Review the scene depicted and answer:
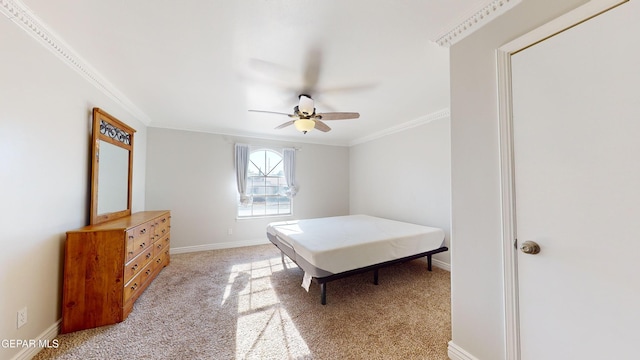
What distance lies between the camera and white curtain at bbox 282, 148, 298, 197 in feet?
16.3

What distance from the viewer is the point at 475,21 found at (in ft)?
4.78

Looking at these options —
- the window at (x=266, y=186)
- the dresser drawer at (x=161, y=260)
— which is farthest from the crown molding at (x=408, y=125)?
the dresser drawer at (x=161, y=260)

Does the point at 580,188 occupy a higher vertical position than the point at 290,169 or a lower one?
lower

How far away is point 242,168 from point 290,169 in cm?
103

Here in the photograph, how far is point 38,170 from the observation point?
1.64 m

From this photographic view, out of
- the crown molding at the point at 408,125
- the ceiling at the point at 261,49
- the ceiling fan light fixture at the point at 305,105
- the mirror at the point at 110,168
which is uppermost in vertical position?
the ceiling at the point at 261,49

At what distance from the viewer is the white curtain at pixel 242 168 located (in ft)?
14.7

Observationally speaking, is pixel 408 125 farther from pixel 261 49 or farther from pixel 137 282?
pixel 137 282

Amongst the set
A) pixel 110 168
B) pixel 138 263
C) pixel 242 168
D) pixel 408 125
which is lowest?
pixel 138 263

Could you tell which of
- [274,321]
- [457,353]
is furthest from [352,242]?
[457,353]

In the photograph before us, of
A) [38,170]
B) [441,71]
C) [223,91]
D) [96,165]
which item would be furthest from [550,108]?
[96,165]

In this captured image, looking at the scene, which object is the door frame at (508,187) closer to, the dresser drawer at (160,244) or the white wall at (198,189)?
the dresser drawer at (160,244)

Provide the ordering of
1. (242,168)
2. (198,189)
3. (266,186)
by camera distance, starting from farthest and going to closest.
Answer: (266,186), (242,168), (198,189)

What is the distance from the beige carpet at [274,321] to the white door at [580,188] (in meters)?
0.90
